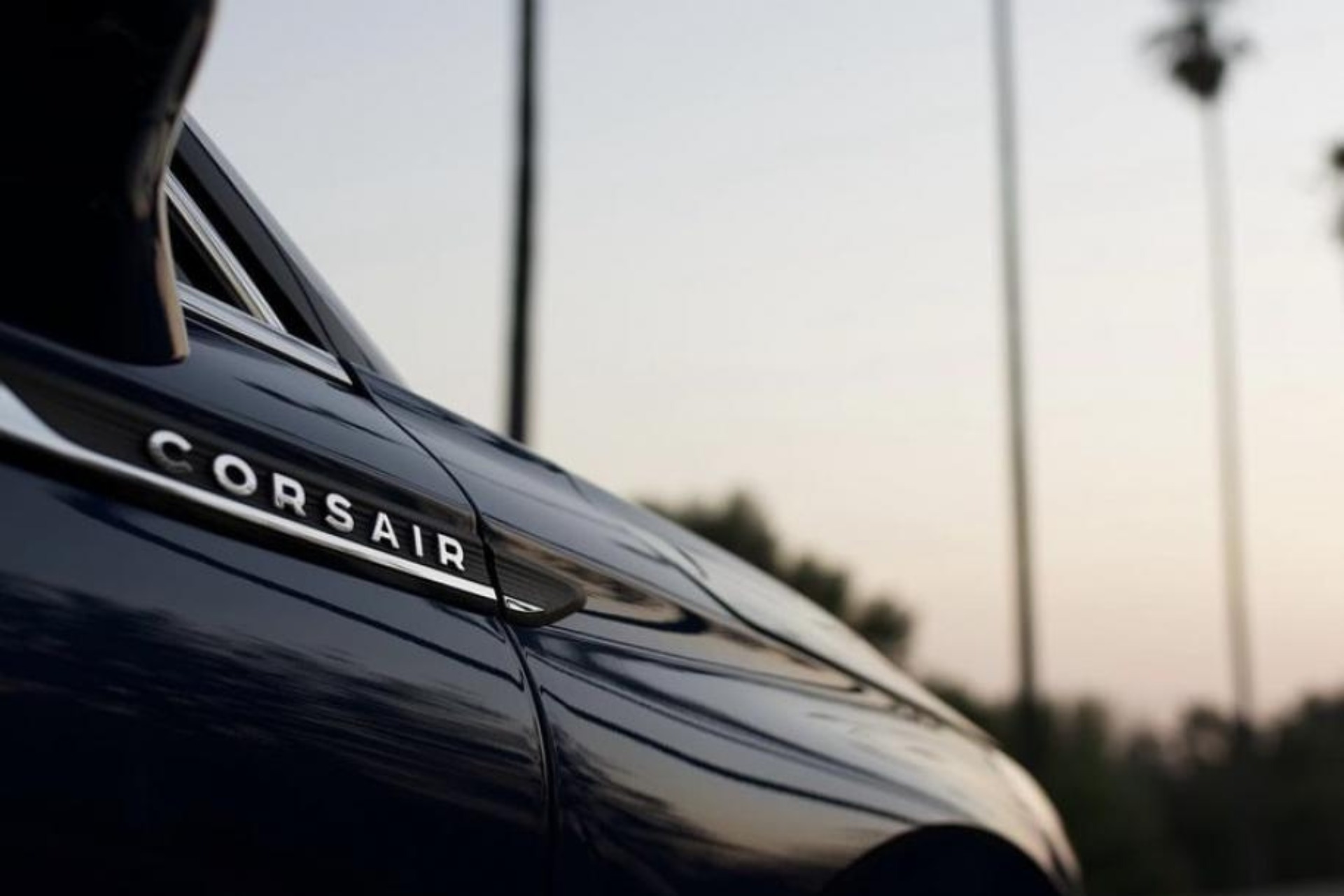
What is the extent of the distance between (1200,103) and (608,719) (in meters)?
47.2

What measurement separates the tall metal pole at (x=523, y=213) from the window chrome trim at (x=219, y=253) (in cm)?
1181

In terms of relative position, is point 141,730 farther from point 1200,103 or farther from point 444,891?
point 1200,103

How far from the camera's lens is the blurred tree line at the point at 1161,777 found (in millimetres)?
46666

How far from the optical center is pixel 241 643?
1.51 meters

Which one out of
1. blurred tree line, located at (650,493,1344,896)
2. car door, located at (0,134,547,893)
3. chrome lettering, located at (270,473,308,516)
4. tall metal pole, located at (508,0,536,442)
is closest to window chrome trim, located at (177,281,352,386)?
car door, located at (0,134,547,893)

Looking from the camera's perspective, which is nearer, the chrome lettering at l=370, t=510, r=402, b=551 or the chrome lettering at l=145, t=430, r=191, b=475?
the chrome lettering at l=145, t=430, r=191, b=475

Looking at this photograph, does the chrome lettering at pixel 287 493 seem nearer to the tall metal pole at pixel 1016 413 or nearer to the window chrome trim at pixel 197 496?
the window chrome trim at pixel 197 496

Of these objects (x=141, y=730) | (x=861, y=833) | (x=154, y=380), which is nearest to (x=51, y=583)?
(x=141, y=730)

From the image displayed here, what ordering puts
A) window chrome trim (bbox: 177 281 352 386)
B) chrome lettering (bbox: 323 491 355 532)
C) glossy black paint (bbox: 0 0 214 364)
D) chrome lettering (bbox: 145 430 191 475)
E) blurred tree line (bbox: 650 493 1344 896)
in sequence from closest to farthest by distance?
glossy black paint (bbox: 0 0 214 364)
chrome lettering (bbox: 145 430 191 475)
chrome lettering (bbox: 323 491 355 532)
window chrome trim (bbox: 177 281 352 386)
blurred tree line (bbox: 650 493 1344 896)

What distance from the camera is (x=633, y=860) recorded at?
1.87 metres

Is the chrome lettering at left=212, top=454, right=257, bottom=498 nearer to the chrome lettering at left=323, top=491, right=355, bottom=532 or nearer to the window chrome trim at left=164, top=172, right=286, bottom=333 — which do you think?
the chrome lettering at left=323, top=491, right=355, bottom=532

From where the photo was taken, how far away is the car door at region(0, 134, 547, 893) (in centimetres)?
138

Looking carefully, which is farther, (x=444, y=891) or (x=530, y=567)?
(x=530, y=567)

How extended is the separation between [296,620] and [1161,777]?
252 ft
